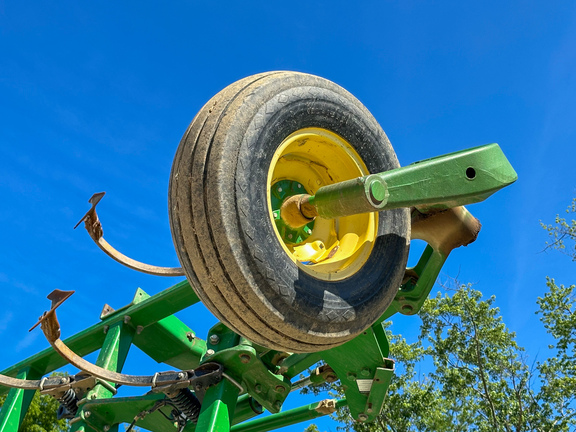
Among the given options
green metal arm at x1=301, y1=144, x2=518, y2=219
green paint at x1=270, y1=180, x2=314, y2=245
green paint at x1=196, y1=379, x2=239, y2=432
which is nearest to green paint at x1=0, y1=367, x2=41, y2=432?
green paint at x1=196, y1=379, x2=239, y2=432

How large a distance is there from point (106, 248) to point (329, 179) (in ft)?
6.65

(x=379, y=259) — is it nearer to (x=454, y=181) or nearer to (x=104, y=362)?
(x=454, y=181)

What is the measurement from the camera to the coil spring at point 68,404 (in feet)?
17.1

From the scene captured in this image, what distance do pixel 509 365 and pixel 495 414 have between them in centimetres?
137

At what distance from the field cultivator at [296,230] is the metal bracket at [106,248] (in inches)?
0.5

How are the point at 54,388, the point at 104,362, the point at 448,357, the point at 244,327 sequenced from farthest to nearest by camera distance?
the point at 448,357 < the point at 104,362 < the point at 54,388 < the point at 244,327

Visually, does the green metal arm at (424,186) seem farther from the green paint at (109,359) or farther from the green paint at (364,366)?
the green paint at (109,359)

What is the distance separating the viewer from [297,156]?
3445mm

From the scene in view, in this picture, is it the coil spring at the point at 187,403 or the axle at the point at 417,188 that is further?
the coil spring at the point at 187,403

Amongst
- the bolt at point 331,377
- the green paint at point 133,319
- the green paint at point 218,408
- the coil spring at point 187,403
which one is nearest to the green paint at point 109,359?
the green paint at point 133,319

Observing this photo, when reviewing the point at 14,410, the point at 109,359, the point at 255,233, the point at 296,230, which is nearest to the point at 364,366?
the point at 296,230

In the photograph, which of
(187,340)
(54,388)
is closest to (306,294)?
(54,388)

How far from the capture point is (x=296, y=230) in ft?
11.5

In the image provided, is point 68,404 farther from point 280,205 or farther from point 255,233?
point 255,233
